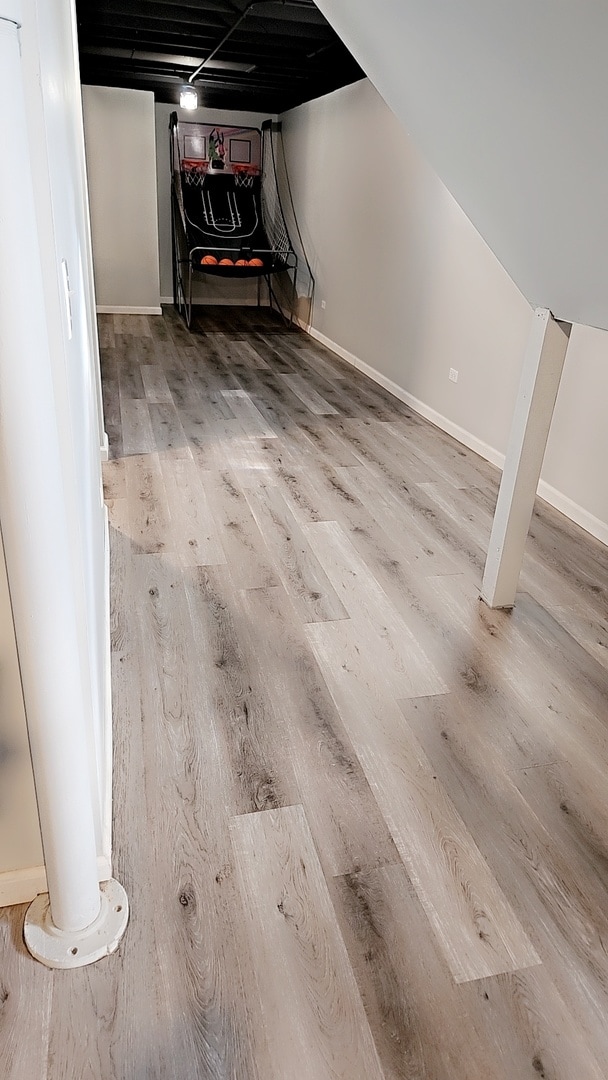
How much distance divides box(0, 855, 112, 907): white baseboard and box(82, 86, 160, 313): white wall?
7211 millimetres

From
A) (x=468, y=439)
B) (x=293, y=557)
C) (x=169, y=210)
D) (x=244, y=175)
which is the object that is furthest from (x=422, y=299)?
(x=169, y=210)

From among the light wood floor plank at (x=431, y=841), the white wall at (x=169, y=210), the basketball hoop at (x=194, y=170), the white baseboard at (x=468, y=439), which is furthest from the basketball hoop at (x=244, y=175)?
the light wood floor plank at (x=431, y=841)

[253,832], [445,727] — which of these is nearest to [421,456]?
[445,727]

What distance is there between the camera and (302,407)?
4.70 meters

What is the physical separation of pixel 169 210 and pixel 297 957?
870 centimetres

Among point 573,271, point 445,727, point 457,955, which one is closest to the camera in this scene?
point 457,955

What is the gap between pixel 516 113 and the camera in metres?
1.50

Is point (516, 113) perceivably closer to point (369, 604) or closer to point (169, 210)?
point (369, 604)

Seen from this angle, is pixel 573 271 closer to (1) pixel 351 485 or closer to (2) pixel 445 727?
(2) pixel 445 727

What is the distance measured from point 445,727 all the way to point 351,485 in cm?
174

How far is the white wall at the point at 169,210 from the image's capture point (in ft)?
26.8

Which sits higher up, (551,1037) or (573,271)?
(573,271)

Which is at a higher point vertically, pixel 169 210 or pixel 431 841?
pixel 169 210

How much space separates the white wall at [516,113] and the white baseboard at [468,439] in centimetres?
134
